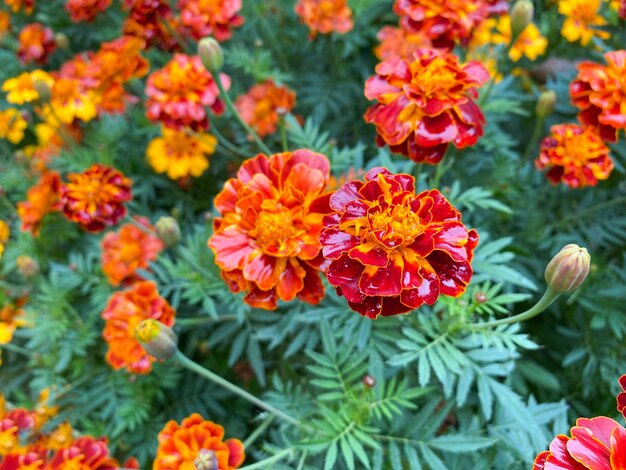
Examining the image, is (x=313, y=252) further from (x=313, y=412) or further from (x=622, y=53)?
(x=622, y=53)

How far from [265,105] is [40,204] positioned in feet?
2.31

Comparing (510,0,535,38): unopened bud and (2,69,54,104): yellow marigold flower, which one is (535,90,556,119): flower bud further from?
(2,69,54,104): yellow marigold flower

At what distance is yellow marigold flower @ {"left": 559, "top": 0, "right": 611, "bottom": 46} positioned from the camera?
153 centimetres

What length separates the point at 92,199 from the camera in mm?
1308

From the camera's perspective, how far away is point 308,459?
107 cm

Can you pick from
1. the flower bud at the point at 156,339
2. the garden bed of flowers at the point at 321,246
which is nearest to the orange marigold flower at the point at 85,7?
the garden bed of flowers at the point at 321,246

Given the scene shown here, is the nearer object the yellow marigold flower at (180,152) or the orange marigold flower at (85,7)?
the yellow marigold flower at (180,152)

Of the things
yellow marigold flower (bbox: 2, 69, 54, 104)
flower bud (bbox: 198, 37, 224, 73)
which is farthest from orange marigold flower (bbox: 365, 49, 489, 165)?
yellow marigold flower (bbox: 2, 69, 54, 104)

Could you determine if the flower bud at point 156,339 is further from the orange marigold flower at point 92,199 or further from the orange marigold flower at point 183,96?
the orange marigold flower at point 183,96

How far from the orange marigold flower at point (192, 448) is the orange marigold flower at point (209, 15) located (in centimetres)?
110

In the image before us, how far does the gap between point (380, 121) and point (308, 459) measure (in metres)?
0.66

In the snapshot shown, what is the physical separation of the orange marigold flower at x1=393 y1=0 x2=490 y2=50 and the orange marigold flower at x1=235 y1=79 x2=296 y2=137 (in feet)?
1.70

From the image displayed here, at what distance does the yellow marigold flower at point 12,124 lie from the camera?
177 cm

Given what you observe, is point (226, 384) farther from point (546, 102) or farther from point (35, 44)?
point (35, 44)
